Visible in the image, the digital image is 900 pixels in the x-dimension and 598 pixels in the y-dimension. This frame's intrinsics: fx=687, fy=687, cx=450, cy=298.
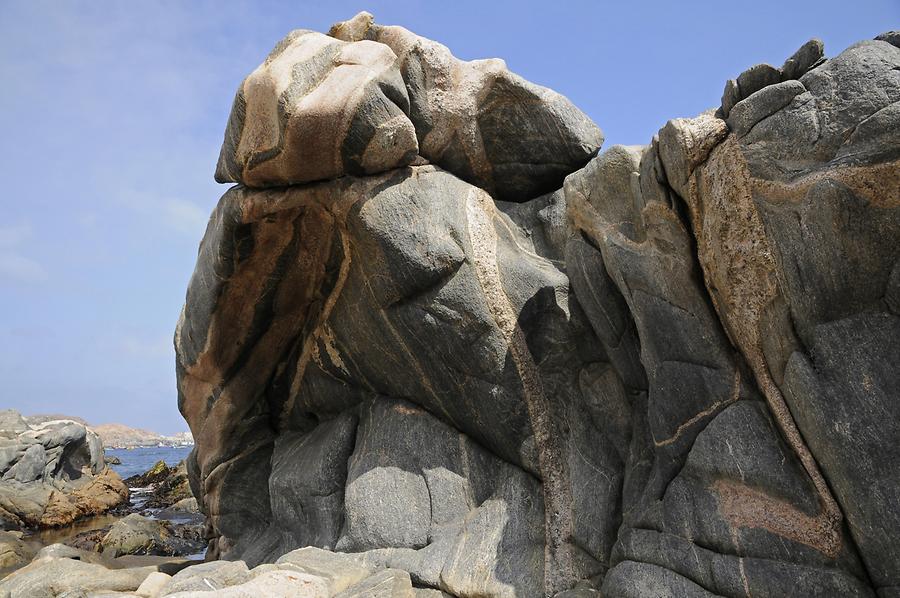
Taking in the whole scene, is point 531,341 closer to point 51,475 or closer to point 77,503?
point 77,503

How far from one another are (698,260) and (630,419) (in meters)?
2.10

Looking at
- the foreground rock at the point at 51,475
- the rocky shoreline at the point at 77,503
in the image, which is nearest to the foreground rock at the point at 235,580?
the rocky shoreline at the point at 77,503

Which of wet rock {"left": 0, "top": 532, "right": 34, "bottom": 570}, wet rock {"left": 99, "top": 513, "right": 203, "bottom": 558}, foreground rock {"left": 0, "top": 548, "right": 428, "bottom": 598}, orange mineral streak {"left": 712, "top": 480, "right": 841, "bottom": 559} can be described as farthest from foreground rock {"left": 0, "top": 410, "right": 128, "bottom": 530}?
orange mineral streak {"left": 712, "top": 480, "right": 841, "bottom": 559}

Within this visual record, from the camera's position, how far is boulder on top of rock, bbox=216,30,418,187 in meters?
7.82

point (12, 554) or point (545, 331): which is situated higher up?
point (545, 331)

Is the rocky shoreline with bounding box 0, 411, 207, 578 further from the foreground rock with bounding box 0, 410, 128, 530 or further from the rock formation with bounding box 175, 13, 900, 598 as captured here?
the rock formation with bounding box 175, 13, 900, 598

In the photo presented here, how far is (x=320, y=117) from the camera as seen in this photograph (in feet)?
Result: 25.4

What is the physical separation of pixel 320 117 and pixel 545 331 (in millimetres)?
3548

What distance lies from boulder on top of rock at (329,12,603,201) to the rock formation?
0.13 ft

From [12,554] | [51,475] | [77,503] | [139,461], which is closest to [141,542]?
[12,554]

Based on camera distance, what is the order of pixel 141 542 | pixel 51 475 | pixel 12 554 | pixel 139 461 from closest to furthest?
pixel 12 554, pixel 141 542, pixel 51 475, pixel 139 461

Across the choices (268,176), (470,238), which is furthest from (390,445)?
(268,176)

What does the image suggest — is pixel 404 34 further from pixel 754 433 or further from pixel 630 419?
pixel 754 433

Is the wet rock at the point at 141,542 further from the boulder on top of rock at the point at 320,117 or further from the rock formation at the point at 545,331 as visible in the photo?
the boulder on top of rock at the point at 320,117
